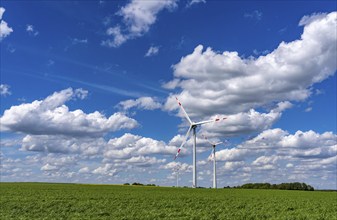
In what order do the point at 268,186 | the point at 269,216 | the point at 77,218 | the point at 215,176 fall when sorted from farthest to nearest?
the point at 268,186 → the point at 215,176 → the point at 269,216 → the point at 77,218

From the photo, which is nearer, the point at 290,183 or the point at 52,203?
the point at 52,203

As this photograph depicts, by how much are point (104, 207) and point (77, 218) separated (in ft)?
29.6

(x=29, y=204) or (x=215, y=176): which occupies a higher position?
(x=215, y=176)

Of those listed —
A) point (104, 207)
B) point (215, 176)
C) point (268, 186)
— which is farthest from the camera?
point (268, 186)

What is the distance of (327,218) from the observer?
120ft

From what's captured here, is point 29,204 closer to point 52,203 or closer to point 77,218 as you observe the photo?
point 52,203

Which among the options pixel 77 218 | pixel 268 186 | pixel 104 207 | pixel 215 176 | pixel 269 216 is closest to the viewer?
pixel 77 218

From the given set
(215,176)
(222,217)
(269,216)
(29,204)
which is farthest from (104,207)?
(215,176)

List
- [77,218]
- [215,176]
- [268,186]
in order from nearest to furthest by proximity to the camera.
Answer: [77,218] < [215,176] < [268,186]

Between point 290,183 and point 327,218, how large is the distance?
138m

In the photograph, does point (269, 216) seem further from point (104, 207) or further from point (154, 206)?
point (104, 207)

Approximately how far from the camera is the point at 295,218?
36312 mm

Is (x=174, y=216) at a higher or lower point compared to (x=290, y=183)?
lower

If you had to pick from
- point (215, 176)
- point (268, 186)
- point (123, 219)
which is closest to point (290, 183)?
point (268, 186)
